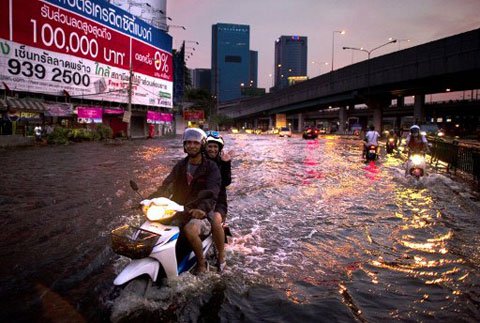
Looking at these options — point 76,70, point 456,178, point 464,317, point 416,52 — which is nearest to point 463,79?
point 416,52

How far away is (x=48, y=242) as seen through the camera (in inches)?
231

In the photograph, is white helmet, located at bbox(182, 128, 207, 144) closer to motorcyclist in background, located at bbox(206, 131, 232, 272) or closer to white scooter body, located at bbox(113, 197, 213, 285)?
motorcyclist in background, located at bbox(206, 131, 232, 272)

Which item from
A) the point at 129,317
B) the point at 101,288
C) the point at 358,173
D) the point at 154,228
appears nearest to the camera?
the point at 129,317

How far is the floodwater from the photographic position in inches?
154

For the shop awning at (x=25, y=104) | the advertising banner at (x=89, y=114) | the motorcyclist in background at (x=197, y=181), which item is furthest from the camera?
the advertising banner at (x=89, y=114)

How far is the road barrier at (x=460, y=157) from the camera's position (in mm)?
12174

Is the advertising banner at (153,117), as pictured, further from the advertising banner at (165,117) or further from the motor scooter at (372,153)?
the motor scooter at (372,153)

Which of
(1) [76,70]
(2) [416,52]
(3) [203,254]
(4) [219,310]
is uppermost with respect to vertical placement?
(2) [416,52]

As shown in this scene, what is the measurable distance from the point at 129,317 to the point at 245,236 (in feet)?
10.3

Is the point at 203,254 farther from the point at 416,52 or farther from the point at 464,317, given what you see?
the point at 416,52

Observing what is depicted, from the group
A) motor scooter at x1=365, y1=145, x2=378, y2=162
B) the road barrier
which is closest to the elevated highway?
the road barrier

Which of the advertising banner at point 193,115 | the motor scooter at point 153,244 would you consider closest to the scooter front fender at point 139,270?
the motor scooter at point 153,244

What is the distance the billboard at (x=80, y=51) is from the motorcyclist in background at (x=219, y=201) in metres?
28.7

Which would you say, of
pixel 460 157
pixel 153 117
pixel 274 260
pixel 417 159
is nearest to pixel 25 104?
pixel 153 117
